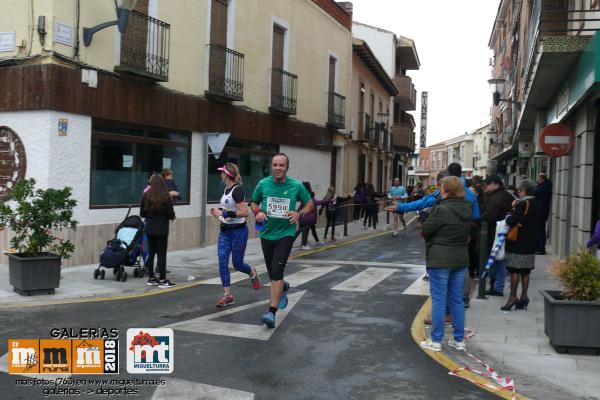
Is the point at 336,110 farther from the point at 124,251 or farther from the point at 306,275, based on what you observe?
the point at 124,251

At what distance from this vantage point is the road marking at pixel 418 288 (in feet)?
29.9

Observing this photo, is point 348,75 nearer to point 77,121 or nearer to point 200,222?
point 200,222

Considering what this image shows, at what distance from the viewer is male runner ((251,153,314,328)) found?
6.60 metres

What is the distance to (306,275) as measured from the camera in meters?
10.6

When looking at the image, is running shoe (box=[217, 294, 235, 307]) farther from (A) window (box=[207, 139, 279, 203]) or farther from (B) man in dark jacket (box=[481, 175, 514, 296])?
(A) window (box=[207, 139, 279, 203])

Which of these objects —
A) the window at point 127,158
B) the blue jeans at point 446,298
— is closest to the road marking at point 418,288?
the blue jeans at point 446,298

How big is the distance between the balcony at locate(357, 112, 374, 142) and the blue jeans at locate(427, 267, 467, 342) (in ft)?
72.9

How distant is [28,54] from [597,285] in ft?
30.4

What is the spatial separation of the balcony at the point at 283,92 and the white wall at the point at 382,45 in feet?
60.3

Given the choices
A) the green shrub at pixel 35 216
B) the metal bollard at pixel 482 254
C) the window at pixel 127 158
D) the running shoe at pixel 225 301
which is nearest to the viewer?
the running shoe at pixel 225 301

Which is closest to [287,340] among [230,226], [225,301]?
[225,301]

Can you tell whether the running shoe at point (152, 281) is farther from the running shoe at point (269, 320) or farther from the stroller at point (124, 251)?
the running shoe at point (269, 320)

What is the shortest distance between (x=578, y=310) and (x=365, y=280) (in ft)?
15.3

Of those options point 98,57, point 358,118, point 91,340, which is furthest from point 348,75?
point 91,340
